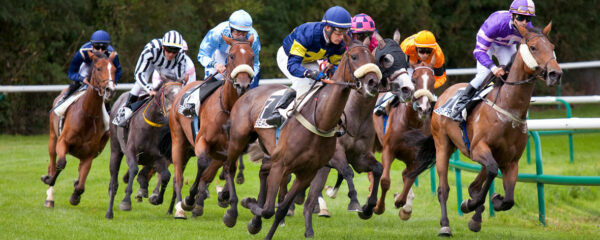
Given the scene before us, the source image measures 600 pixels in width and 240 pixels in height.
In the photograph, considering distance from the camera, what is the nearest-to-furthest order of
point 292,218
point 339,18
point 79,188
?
1. point 339,18
2. point 292,218
3. point 79,188

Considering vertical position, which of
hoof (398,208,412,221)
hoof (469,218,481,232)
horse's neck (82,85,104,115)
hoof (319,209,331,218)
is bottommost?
hoof (319,209,331,218)

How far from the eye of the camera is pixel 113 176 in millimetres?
10727

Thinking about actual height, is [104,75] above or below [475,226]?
above

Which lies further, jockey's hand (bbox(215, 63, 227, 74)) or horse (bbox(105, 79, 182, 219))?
horse (bbox(105, 79, 182, 219))

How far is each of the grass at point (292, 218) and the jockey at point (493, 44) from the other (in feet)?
4.69

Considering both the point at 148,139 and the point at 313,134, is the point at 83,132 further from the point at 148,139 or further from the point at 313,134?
the point at 313,134

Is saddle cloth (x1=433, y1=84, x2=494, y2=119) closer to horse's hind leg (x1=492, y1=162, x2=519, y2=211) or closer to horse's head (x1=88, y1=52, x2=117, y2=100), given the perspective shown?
horse's hind leg (x1=492, y1=162, x2=519, y2=211)

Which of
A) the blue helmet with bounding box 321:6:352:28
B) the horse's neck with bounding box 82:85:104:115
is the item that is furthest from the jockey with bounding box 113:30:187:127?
the blue helmet with bounding box 321:6:352:28

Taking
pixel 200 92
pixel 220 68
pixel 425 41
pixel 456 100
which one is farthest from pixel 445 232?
pixel 200 92

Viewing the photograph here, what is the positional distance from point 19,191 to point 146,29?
11.0 m

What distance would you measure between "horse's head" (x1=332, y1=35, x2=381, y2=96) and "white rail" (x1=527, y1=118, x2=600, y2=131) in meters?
2.64

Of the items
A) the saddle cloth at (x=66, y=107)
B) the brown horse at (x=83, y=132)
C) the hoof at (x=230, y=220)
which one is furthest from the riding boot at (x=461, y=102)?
the saddle cloth at (x=66, y=107)

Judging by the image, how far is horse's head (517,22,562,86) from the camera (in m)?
7.74

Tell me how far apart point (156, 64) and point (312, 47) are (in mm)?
3571
